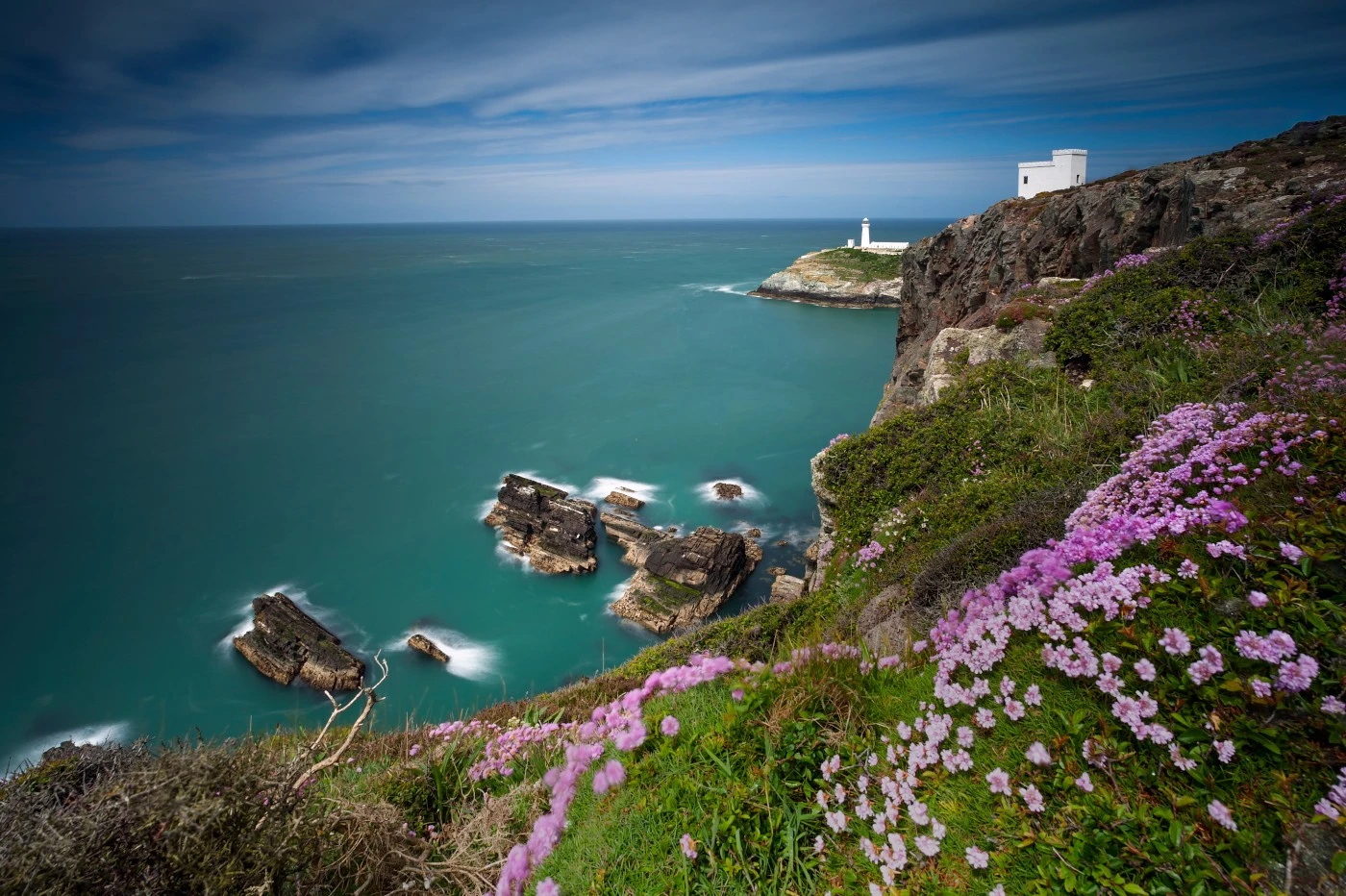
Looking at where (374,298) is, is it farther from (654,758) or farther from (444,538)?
(654,758)

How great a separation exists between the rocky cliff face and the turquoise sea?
1031cm

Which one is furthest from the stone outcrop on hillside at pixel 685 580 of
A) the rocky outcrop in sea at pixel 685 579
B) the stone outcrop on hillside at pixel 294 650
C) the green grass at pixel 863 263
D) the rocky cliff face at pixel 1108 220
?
the green grass at pixel 863 263

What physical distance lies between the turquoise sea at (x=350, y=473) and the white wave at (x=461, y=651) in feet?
0.30

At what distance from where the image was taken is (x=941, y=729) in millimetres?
3119

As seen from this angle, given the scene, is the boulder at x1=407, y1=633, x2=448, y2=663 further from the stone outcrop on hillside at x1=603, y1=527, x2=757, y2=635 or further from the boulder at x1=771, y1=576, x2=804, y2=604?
the boulder at x1=771, y1=576, x2=804, y2=604

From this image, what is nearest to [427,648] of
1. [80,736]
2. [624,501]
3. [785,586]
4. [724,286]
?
[80,736]

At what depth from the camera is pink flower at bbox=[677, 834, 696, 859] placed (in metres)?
3.15

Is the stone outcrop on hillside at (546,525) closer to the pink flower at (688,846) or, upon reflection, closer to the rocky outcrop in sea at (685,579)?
the rocky outcrop in sea at (685,579)

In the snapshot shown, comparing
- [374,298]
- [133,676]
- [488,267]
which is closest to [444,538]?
[133,676]

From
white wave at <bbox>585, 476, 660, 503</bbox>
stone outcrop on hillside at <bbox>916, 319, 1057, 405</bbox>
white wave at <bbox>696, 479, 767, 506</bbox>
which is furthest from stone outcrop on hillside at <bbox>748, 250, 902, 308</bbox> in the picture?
stone outcrop on hillside at <bbox>916, 319, 1057, 405</bbox>

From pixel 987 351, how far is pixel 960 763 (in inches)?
478

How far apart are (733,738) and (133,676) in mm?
24568

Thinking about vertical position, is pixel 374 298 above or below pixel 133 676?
above

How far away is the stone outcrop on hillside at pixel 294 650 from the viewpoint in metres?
18.7
